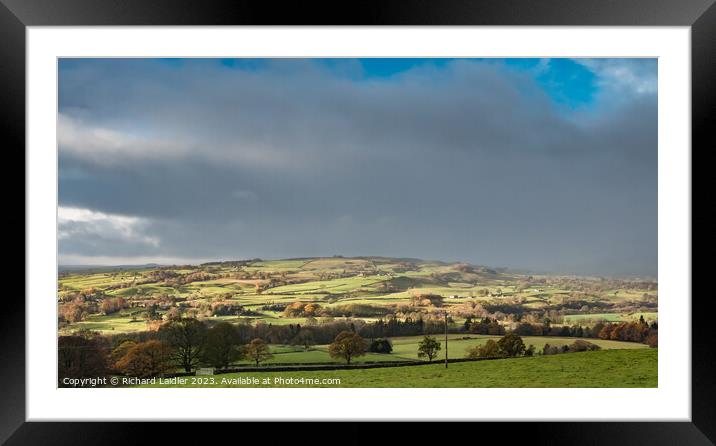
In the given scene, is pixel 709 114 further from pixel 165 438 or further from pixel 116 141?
pixel 116 141

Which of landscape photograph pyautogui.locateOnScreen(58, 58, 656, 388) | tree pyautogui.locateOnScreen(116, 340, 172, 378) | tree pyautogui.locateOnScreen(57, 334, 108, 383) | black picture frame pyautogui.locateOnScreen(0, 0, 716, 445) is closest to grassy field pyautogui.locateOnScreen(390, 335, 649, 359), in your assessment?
landscape photograph pyautogui.locateOnScreen(58, 58, 656, 388)

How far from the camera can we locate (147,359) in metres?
2.88

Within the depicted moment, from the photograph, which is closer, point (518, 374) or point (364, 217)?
point (518, 374)

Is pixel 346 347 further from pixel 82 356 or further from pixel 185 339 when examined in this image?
pixel 82 356

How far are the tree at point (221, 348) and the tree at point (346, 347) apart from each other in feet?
1.77

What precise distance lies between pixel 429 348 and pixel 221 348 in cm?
121

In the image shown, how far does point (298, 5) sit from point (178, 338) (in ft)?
6.32

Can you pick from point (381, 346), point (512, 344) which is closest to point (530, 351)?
point (512, 344)

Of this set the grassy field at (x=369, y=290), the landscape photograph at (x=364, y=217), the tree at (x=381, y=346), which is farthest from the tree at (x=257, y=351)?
the tree at (x=381, y=346)

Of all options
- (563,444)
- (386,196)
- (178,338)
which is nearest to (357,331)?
(386,196)

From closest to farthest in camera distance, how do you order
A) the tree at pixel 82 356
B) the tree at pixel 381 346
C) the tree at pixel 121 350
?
1. the tree at pixel 82 356
2. the tree at pixel 121 350
3. the tree at pixel 381 346

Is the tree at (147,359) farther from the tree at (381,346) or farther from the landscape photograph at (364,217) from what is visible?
the tree at (381,346)

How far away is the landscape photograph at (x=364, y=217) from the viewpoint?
113 inches

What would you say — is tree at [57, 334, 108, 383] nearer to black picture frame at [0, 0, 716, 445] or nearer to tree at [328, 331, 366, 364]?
black picture frame at [0, 0, 716, 445]
